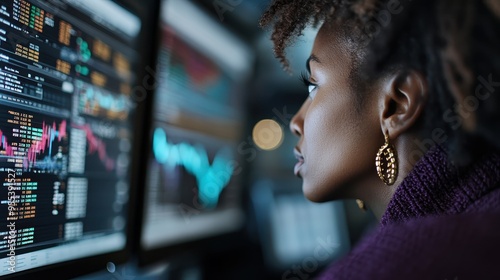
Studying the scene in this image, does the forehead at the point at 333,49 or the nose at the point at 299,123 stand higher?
the forehead at the point at 333,49

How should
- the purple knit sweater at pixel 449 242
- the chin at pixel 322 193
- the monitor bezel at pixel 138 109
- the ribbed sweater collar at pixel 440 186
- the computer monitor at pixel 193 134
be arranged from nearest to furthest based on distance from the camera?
the purple knit sweater at pixel 449 242, the ribbed sweater collar at pixel 440 186, the chin at pixel 322 193, the monitor bezel at pixel 138 109, the computer monitor at pixel 193 134

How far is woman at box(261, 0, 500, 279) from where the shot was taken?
0.70 m

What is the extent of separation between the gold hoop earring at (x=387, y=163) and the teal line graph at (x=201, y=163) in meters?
0.52

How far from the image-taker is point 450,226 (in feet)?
1.93

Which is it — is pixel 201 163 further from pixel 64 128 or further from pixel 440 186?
pixel 440 186

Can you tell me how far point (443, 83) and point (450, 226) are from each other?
8.3 inches

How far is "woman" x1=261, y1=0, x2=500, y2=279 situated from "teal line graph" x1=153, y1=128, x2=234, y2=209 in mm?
449

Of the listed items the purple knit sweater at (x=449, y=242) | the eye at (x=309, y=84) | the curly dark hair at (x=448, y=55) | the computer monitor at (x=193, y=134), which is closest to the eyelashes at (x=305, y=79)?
the eye at (x=309, y=84)

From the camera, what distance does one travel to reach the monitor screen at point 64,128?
69cm

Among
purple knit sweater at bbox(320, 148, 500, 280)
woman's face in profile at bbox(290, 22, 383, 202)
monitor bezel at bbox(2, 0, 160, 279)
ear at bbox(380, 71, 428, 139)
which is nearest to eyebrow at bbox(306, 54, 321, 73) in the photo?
woman's face in profile at bbox(290, 22, 383, 202)

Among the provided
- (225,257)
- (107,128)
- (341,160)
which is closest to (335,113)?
(341,160)

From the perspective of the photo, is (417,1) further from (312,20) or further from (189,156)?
(189,156)

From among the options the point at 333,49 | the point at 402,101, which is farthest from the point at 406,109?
the point at 333,49

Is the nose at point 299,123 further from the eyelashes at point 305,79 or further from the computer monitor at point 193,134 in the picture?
the computer monitor at point 193,134
